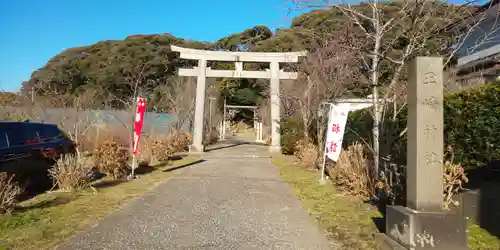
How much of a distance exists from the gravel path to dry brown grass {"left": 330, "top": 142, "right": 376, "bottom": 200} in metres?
1.21

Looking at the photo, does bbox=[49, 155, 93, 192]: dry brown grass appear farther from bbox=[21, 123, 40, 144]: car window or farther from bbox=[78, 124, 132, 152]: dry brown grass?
bbox=[78, 124, 132, 152]: dry brown grass

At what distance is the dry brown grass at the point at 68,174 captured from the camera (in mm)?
7977

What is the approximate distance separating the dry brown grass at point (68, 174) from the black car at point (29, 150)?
0.21m

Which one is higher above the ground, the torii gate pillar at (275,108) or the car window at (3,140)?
the torii gate pillar at (275,108)

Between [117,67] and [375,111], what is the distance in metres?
33.9

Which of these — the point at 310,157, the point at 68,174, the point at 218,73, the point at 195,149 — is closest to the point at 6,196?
the point at 68,174

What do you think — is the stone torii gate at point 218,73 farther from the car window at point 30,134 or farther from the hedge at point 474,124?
the hedge at point 474,124

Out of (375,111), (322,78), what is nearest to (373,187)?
(375,111)

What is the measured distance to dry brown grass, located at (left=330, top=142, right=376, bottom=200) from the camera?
727cm

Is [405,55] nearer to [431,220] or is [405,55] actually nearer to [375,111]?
[375,111]

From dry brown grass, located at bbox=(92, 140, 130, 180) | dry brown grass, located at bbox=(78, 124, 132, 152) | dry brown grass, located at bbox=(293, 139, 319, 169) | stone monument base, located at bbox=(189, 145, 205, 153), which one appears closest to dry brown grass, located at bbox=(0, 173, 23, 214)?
dry brown grass, located at bbox=(92, 140, 130, 180)

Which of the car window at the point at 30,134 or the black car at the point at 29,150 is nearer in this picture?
the black car at the point at 29,150

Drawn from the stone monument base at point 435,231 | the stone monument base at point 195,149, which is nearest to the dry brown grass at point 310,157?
the stone monument base at point 195,149

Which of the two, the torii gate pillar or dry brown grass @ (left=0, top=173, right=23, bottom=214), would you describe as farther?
the torii gate pillar
